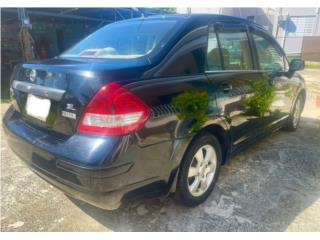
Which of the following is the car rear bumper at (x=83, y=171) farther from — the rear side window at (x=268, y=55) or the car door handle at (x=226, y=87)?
the rear side window at (x=268, y=55)

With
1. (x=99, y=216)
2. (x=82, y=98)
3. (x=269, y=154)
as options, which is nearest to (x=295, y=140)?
(x=269, y=154)

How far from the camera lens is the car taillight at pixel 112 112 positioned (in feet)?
5.20

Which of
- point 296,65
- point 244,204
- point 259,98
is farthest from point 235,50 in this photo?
point 244,204

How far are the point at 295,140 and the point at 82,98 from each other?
3.47 metres

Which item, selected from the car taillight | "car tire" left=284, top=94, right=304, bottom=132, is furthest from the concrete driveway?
"car tire" left=284, top=94, right=304, bottom=132

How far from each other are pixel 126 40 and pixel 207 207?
5.52 ft

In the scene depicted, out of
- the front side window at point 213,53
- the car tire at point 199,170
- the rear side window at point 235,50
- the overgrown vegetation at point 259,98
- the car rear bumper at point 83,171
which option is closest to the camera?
the car rear bumper at point 83,171

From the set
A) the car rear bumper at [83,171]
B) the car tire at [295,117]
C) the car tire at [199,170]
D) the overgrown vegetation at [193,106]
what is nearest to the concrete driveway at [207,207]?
the car tire at [199,170]

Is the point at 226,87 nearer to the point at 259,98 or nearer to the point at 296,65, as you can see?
the point at 259,98

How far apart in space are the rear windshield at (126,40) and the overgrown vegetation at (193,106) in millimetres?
450

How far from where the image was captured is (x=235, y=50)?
107 inches

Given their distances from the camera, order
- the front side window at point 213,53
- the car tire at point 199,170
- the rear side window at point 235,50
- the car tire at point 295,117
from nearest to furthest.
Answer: the car tire at point 199,170 → the front side window at point 213,53 → the rear side window at point 235,50 → the car tire at point 295,117

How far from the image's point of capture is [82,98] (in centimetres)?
164

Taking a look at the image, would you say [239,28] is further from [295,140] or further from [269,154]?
[295,140]
